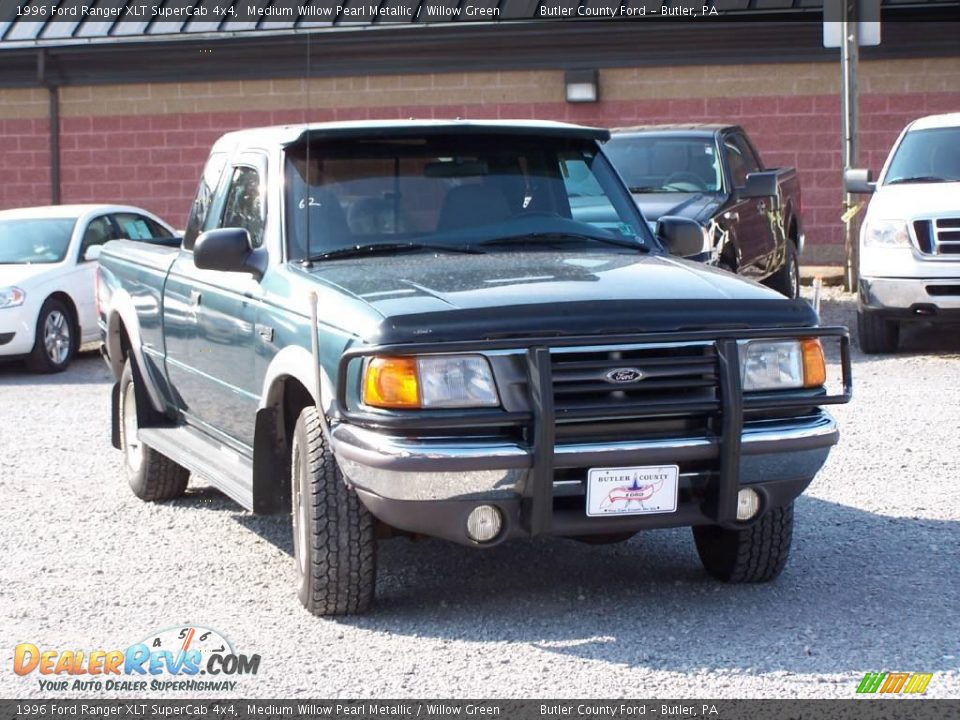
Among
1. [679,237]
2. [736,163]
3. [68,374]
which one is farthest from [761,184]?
[68,374]

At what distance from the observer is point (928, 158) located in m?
13.4

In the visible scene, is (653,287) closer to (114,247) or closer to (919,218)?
(114,247)

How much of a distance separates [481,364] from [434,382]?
0.16 metres

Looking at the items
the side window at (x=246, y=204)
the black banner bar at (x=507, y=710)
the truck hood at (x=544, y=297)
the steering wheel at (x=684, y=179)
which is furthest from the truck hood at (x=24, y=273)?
the black banner bar at (x=507, y=710)

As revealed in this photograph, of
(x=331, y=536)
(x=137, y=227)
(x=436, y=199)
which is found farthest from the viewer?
(x=137, y=227)

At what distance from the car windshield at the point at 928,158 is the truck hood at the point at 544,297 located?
25.2 ft

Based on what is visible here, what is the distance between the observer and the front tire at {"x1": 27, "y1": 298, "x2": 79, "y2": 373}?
14.1 metres

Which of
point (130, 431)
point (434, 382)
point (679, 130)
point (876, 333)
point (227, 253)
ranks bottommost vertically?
point (130, 431)

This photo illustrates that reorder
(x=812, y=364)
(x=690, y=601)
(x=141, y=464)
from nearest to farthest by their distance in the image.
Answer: (x=812, y=364) → (x=690, y=601) → (x=141, y=464)

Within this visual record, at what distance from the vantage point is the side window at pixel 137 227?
1563cm

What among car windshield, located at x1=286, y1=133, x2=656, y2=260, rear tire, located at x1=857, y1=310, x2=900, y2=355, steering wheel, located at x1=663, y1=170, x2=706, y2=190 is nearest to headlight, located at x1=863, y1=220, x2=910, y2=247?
rear tire, located at x1=857, y1=310, x2=900, y2=355

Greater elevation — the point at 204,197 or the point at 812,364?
the point at 204,197

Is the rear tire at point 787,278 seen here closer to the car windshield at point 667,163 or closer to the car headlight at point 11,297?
the car windshield at point 667,163

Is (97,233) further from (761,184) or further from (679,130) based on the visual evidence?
(761,184)
